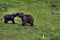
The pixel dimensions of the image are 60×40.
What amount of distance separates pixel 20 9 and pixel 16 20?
12.0ft

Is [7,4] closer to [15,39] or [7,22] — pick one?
[7,22]

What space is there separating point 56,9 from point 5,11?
3.82 metres

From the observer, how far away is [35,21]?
17125 millimetres

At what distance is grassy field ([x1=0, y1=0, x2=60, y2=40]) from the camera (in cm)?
1387

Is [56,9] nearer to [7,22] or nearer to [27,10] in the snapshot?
[27,10]

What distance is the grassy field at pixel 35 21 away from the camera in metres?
13.9

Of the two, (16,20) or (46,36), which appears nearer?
(46,36)

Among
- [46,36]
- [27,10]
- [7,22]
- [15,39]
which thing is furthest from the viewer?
[27,10]

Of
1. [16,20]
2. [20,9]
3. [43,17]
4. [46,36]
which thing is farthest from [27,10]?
[46,36]

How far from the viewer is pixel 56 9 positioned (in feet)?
72.4

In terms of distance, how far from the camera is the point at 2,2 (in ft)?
75.4

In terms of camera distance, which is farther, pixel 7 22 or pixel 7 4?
pixel 7 4

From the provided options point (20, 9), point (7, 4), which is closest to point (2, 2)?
point (7, 4)

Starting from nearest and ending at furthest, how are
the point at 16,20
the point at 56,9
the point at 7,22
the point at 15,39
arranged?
the point at 15,39 < the point at 7,22 < the point at 16,20 < the point at 56,9
